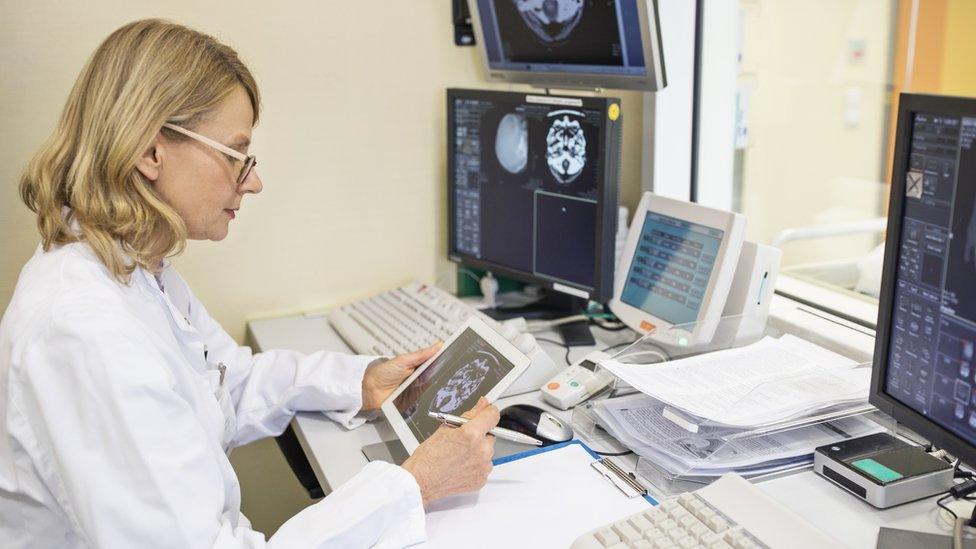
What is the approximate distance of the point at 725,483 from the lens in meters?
1.02

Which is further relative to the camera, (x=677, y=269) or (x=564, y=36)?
(x=564, y=36)

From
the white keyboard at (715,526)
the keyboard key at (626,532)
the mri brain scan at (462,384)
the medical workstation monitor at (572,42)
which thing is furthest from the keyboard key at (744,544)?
the medical workstation monitor at (572,42)

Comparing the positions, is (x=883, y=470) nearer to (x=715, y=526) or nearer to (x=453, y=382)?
(x=715, y=526)

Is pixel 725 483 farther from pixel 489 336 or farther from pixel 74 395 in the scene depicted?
pixel 74 395

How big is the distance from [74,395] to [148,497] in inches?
5.6

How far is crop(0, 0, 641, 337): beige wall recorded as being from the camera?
68.4 inches

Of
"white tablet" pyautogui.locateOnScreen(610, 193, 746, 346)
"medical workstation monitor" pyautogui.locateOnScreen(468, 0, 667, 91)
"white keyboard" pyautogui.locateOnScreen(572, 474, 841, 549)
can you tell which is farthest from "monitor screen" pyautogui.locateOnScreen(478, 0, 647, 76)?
"white keyboard" pyautogui.locateOnScreen(572, 474, 841, 549)

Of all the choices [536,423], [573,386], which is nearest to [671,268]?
[573,386]

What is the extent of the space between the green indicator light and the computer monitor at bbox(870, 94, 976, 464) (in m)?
0.08

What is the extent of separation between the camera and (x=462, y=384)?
1.29 meters

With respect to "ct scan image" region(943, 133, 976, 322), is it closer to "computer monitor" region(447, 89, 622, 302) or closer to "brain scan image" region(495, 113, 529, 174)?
"computer monitor" region(447, 89, 622, 302)

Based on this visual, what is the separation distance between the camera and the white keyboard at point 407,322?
1555mm

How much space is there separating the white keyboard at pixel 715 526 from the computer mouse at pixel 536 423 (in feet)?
1.04

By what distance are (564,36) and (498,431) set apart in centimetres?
94
